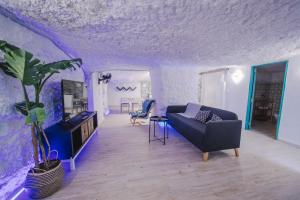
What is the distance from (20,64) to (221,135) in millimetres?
3003

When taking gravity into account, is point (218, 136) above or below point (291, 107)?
below

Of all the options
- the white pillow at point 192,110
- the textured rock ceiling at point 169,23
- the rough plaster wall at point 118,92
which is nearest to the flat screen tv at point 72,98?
the textured rock ceiling at point 169,23

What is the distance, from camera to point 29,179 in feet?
4.68

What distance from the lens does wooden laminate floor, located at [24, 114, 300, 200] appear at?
5.11ft

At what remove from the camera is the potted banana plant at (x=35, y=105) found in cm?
118

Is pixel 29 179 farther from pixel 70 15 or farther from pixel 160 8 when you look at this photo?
pixel 160 8

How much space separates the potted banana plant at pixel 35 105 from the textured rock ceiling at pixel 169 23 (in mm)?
559

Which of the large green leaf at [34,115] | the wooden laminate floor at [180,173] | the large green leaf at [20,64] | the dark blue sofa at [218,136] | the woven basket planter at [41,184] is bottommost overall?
the wooden laminate floor at [180,173]

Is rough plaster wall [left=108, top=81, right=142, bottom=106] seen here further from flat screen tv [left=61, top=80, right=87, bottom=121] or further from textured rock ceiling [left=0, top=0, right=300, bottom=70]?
textured rock ceiling [left=0, top=0, right=300, bottom=70]

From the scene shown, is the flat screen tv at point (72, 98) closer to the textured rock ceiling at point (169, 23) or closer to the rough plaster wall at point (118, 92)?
the textured rock ceiling at point (169, 23)

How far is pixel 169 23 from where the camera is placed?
166 centimetres

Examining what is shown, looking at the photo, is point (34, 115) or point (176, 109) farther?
point (176, 109)

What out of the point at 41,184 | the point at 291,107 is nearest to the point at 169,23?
the point at 41,184

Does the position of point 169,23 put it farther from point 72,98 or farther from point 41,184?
point 41,184
